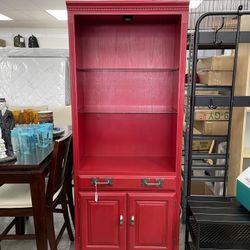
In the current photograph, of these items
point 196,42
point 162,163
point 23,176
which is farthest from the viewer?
point 162,163

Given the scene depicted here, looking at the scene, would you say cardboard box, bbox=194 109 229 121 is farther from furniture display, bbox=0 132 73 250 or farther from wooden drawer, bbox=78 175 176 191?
furniture display, bbox=0 132 73 250

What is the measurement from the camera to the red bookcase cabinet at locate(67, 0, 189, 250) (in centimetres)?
163

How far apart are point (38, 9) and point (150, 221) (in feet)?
15.7

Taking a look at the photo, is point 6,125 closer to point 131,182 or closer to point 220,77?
point 131,182

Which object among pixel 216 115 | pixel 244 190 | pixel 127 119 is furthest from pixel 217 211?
pixel 216 115

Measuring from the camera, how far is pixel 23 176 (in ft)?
4.97

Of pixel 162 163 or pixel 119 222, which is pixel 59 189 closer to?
pixel 119 222

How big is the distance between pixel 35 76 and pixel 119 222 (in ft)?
10.5

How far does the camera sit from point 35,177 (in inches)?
60.0

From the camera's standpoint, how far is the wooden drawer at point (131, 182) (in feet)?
Result: 5.57

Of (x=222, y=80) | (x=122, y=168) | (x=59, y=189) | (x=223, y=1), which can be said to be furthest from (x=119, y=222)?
(x=223, y=1)

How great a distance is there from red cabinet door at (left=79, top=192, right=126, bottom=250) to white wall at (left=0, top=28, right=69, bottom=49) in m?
5.87

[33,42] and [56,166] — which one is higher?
[33,42]

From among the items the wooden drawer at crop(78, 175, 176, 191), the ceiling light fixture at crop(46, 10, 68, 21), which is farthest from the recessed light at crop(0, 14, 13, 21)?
the wooden drawer at crop(78, 175, 176, 191)
